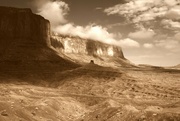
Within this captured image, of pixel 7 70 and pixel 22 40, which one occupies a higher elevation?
pixel 22 40

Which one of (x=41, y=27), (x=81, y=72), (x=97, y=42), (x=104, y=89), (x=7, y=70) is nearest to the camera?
(x=104, y=89)

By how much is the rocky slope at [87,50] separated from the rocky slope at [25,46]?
35.9 meters

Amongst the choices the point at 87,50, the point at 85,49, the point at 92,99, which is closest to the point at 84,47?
the point at 85,49

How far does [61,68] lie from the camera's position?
233 ft

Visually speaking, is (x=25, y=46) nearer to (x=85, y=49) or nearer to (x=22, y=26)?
(x=22, y=26)

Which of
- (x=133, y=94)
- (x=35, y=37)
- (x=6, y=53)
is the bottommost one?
(x=133, y=94)

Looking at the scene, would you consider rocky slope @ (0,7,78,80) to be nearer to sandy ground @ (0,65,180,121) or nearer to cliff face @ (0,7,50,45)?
cliff face @ (0,7,50,45)

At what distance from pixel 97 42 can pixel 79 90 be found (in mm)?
136374

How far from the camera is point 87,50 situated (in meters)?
163

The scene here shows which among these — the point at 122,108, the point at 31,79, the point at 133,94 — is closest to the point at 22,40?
the point at 31,79

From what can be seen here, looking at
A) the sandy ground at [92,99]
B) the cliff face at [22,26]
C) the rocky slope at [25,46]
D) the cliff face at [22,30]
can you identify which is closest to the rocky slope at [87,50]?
the cliff face at [22,26]

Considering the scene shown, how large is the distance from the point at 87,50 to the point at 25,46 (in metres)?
84.4

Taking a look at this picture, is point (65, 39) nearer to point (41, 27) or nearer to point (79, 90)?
point (41, 27)

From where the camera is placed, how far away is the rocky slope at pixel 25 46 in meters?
68.7
